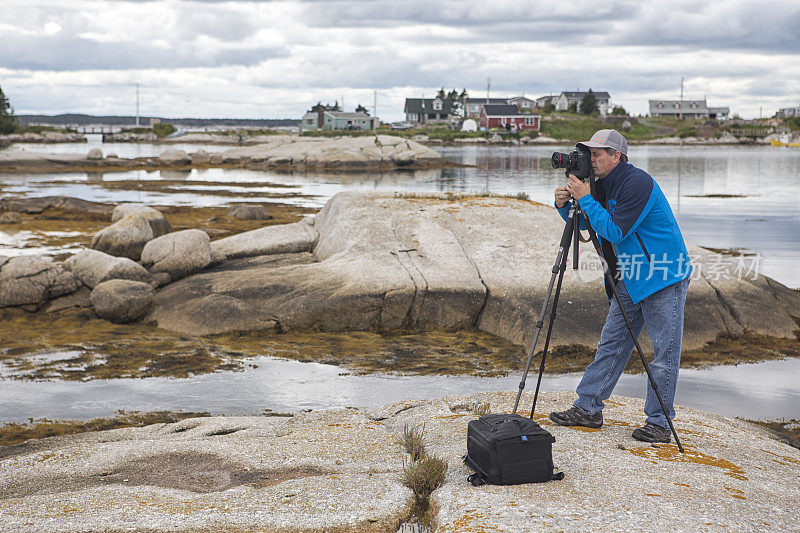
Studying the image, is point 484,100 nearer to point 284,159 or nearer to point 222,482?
point 284,159

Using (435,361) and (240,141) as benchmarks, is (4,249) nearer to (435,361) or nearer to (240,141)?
(435,361)

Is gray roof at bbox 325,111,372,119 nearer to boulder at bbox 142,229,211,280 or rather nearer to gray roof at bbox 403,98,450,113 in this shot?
gray roof at bbox 403,98,450,113

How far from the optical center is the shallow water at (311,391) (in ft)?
30.1

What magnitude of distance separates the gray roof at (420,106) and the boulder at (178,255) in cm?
13923

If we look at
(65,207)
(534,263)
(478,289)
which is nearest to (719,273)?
(534,263)

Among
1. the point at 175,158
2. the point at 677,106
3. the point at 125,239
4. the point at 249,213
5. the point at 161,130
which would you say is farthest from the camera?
the point at 677,106

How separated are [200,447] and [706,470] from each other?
418 centimetres

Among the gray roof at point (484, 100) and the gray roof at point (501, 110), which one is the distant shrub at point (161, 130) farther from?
the gray roof at point (484, 100)

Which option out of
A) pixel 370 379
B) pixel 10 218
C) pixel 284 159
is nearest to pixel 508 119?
pixel 284 159

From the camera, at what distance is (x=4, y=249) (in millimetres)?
19109

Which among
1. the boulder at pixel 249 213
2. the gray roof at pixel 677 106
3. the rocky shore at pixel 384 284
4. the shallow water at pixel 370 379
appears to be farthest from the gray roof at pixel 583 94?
the rocky shore at pixel 384 284

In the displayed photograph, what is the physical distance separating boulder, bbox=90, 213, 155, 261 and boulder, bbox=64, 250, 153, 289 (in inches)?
52.6

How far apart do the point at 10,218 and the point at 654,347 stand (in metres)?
25.1

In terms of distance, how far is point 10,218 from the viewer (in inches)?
986
